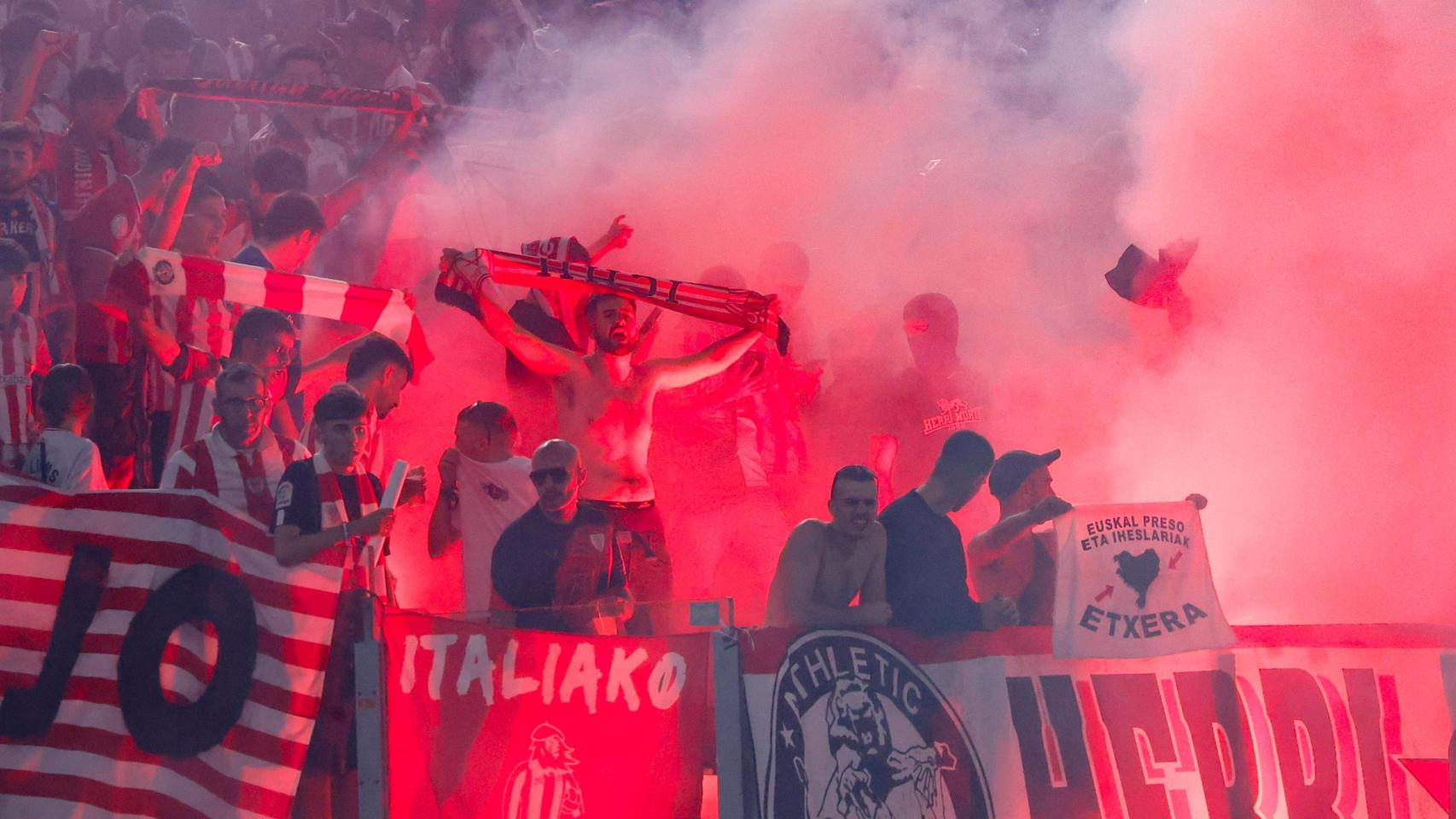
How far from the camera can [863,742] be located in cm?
394

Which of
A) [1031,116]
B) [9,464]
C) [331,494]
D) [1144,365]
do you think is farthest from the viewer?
[1031,116]

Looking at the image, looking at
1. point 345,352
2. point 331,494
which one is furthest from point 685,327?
point 331,494

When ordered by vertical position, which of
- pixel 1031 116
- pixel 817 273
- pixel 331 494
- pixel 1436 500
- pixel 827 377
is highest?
pixel 1031 116

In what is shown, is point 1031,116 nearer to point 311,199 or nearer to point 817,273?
point 817,273

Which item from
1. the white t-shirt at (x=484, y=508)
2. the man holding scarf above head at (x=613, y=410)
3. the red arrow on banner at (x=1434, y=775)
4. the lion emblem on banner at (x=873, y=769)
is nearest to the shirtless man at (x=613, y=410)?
the man holding scarf above head at (x=613, y=410)

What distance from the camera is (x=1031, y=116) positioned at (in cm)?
764

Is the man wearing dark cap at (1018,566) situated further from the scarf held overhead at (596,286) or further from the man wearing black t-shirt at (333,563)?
the man wearing black t-shirt at (333,563)

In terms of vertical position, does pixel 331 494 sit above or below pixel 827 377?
below

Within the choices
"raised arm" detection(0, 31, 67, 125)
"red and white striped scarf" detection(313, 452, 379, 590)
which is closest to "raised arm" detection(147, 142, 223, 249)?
"raised arm" detection(0, 31, 67, 125)

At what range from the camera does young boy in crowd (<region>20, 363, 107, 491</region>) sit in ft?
14.6

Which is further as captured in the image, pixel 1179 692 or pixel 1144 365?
pixel 1144 365

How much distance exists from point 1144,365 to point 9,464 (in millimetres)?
4732

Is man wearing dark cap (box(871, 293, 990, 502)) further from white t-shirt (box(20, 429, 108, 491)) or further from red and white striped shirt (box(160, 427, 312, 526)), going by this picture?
white t-shirt (box(20, 429, 108, 491))

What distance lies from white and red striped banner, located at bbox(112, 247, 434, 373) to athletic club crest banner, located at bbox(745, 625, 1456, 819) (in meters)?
2.23
